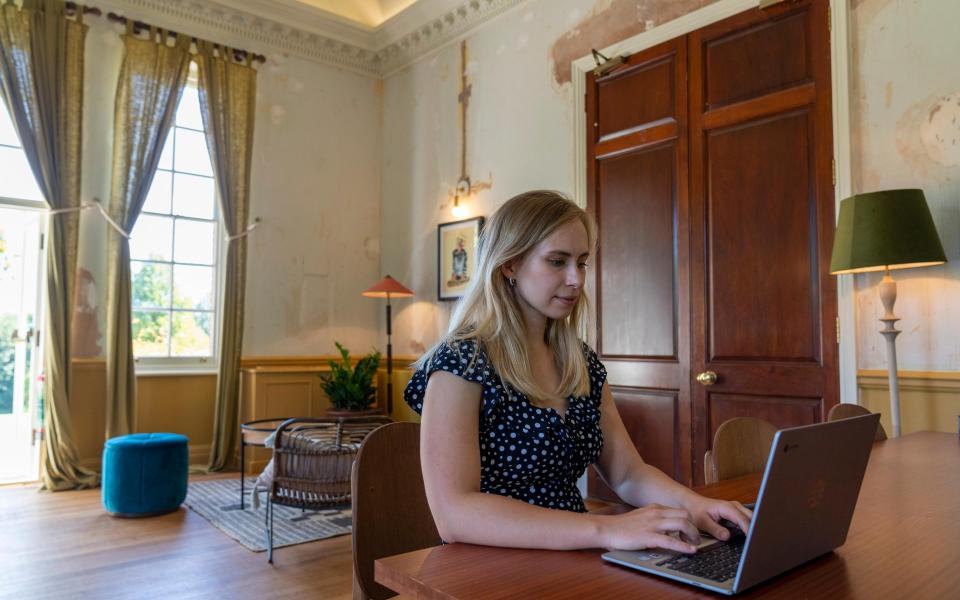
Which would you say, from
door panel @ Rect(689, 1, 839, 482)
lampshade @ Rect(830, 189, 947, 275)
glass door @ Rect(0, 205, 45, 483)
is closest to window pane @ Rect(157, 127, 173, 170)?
glass door @ Rect(0, 205, 45, 483)

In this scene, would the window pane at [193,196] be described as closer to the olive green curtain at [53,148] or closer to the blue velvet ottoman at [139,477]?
the olive green curtain at [53,148]

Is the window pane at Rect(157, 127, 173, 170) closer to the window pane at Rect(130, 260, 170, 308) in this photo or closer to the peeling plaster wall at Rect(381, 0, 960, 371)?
the window pane at Rect(130, 260, 170, 308)

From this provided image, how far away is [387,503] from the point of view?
1.61m

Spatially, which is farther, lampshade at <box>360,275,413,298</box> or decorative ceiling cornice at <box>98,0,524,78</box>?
lampshade at <box>360,275,413,298</box>

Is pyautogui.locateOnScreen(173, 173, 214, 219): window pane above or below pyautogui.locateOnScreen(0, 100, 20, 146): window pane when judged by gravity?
below

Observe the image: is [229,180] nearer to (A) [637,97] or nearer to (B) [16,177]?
(B) [16,177]

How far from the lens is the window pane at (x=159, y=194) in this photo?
6016mm

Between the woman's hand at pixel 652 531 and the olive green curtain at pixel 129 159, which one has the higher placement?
the olive green curtain at pixel 129 159

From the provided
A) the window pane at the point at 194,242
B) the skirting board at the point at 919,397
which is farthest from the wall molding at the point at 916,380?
the window pane at the point at 194,242

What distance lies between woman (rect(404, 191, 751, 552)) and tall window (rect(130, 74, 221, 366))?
5222 millimetres

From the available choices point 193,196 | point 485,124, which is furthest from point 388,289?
point 193,196

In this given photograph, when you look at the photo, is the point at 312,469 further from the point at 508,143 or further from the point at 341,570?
the point at 508,143

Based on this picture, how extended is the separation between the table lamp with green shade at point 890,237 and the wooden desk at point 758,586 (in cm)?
188

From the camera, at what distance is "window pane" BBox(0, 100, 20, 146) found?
539 cm
